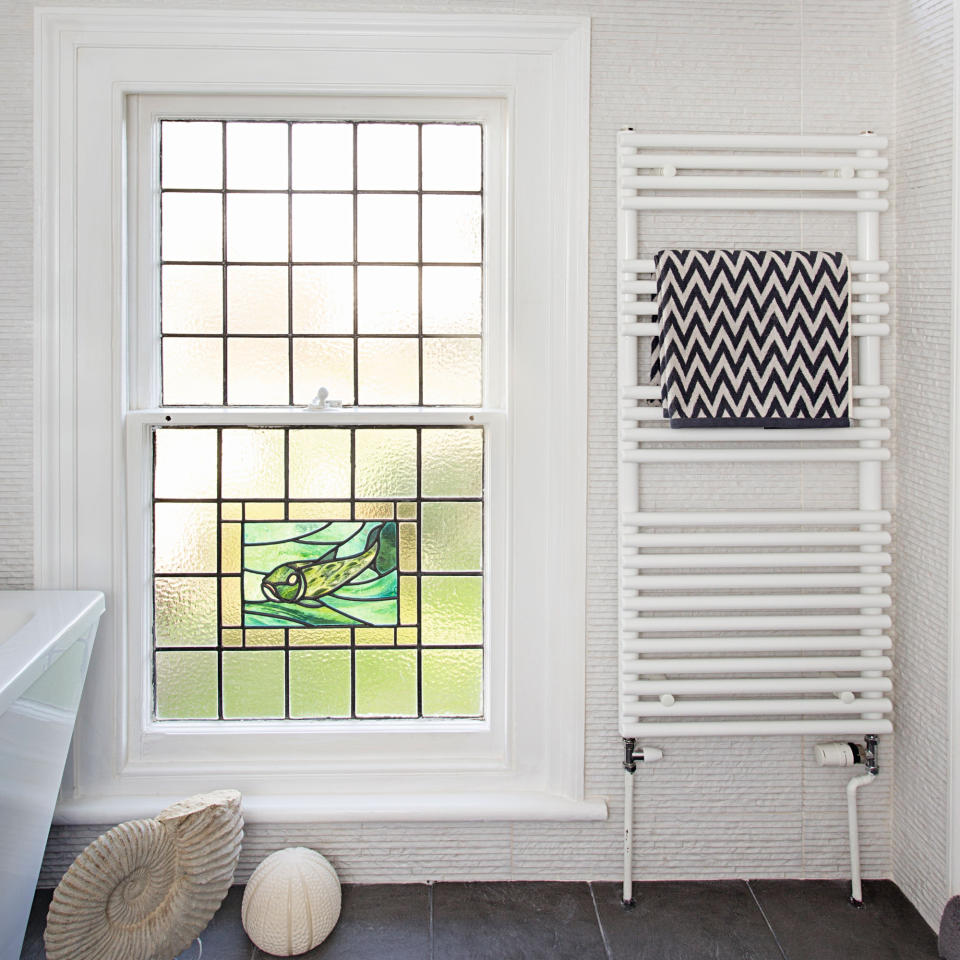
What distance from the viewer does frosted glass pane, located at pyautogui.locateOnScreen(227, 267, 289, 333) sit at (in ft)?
6.69

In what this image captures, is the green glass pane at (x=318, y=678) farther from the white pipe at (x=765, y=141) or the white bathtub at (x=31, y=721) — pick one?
the white pipe at (x=765, y=141)

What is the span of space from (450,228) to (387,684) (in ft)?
3.35

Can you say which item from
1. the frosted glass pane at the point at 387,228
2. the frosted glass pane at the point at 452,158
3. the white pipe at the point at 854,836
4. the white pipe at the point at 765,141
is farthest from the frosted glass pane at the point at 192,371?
the white pipe at the point at 854,836

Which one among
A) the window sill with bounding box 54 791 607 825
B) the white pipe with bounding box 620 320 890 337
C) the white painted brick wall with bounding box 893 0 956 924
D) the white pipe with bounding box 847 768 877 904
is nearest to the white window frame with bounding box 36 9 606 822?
the window sill with bounding box 54 791 607 825

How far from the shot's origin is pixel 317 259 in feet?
6.69

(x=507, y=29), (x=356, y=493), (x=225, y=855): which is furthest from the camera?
(x=356, y=493)

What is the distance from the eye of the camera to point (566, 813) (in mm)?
2010

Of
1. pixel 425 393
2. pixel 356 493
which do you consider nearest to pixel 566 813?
pixel 356 493

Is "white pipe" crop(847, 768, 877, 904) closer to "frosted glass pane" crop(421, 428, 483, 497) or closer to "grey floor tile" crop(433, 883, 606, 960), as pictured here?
"grey floor tile" crop(433, 883, 606, 960)

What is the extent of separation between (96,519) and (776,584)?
144cm

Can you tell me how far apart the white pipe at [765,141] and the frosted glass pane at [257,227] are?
2.46 feet

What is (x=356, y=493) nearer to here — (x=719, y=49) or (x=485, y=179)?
(x=485, y=179)

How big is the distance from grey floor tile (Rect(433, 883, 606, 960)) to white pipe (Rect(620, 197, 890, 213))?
57.5 inches

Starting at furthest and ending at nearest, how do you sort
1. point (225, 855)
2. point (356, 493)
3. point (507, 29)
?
point (356, 493)
point (507, 29)
point (225, 855)
